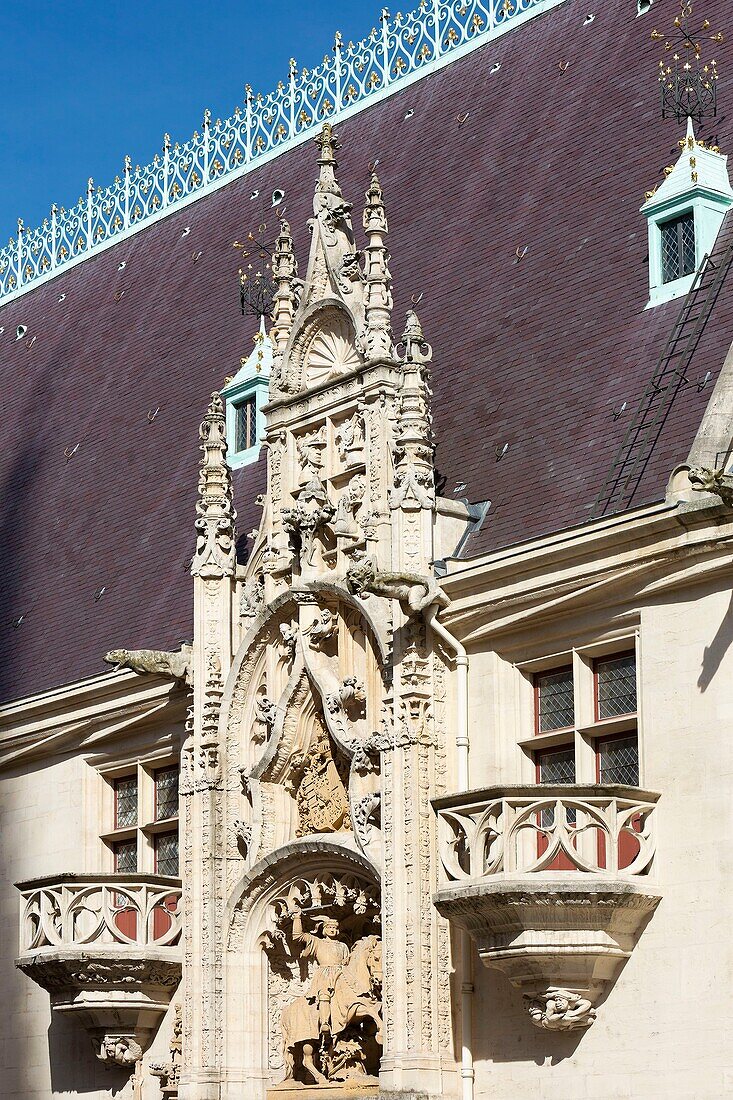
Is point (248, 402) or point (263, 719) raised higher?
point (248, 402)

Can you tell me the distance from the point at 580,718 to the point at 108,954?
6.33m

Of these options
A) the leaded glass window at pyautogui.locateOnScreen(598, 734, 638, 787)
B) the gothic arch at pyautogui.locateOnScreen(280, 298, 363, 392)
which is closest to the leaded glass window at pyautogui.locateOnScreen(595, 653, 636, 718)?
the leaded glass window at pyautogui.locateOnScreen(598, 734, 638, 787)

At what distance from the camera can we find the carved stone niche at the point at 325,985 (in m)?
20.5

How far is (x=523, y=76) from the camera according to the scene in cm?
2594

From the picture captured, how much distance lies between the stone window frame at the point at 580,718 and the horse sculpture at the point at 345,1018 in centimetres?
234

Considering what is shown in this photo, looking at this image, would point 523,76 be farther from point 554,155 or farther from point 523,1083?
point 523,1083

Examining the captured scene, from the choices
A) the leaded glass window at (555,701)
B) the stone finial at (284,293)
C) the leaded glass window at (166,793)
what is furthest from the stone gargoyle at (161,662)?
the leaded glass window at (555,701)

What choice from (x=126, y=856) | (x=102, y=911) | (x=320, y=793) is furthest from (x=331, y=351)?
(x=126, y=856)

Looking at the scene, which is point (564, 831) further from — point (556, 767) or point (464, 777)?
point (464, 777)

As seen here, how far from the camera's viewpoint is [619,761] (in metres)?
19.0

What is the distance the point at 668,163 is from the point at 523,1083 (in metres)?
9.04

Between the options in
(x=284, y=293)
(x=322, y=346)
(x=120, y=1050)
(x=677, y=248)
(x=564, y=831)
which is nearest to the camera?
(x=564, y=831)

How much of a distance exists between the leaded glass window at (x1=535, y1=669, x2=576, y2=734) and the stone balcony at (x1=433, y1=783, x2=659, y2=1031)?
1.36m

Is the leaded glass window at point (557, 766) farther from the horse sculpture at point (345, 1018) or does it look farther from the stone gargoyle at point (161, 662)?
the stone gargoyle at point (161, 662)
